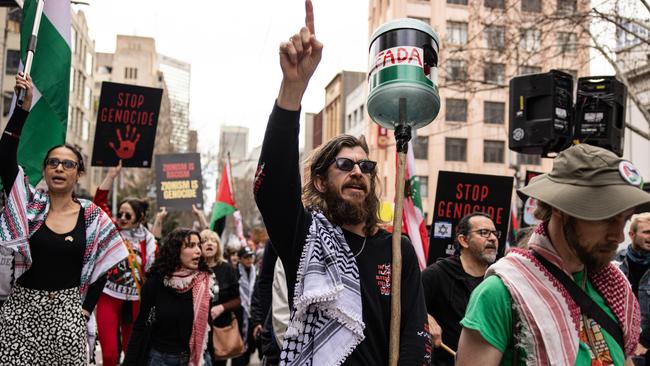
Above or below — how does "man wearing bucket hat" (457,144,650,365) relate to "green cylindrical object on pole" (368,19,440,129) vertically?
below

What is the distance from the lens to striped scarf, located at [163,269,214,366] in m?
5.79

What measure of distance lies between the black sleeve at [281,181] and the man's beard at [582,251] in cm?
99

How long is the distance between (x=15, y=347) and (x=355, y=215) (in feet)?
7.98

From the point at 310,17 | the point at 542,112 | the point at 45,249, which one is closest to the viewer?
the point at 310,17

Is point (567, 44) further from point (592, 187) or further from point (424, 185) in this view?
point (424, 185)

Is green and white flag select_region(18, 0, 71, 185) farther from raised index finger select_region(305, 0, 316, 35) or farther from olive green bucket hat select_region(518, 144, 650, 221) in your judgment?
olive green bucket hat select_region(518, 144, 650, 221)

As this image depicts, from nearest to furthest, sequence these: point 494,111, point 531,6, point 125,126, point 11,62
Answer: point 125,126 → point 531,6 → point 11,62 → point 494,111

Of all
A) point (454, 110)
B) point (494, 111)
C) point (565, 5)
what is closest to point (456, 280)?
point (565, 5)

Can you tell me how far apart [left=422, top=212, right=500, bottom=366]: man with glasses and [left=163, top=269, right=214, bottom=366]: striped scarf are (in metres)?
1.88

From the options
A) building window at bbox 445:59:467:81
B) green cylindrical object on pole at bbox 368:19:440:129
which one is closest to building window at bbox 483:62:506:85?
building window at bbox 445:59:467:81

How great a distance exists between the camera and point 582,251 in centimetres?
230

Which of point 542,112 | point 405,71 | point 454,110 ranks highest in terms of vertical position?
point 454,110

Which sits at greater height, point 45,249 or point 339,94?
point 339,94

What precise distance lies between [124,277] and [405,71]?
470 centimetres
